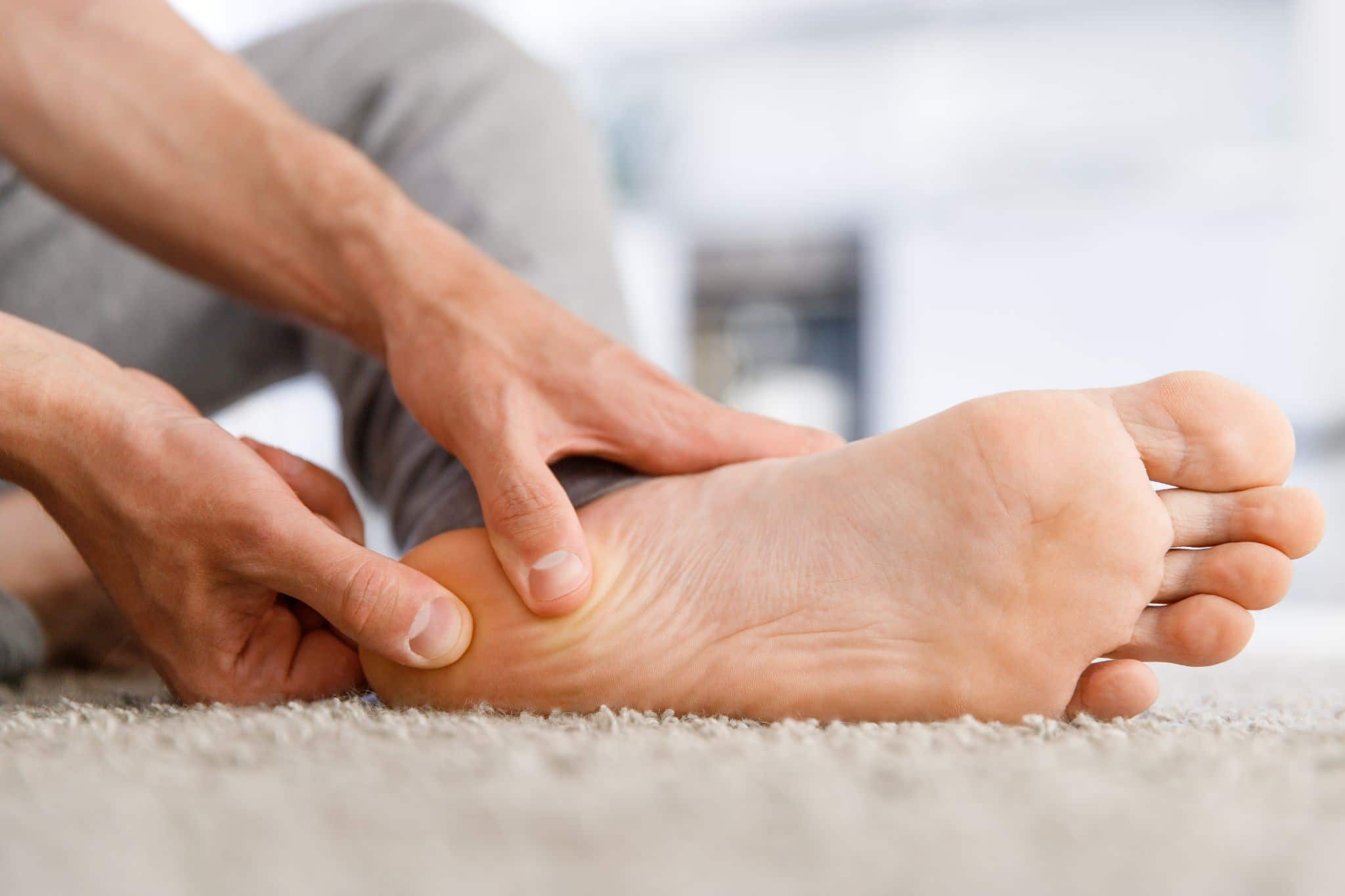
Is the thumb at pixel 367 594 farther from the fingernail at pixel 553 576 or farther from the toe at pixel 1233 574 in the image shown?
the toe at pixel 1233 574

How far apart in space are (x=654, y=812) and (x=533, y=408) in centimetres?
32

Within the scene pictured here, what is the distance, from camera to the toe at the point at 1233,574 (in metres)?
0.48

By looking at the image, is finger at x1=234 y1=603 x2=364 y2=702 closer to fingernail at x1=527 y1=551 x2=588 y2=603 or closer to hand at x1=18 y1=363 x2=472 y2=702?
hand at x1=18 y1=363 x2=472 y2=702

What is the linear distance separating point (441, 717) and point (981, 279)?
11.3ft

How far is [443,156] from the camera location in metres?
0.75

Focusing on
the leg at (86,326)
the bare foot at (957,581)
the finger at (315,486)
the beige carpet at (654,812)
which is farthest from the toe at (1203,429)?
the leg at (86,326)

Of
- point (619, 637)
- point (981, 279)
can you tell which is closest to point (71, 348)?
point (619, 637)

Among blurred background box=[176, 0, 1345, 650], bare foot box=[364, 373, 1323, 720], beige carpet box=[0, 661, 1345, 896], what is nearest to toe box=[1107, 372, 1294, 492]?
bare foot box=[364, 373, 1323, 720]

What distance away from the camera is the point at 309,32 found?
2.87 ft

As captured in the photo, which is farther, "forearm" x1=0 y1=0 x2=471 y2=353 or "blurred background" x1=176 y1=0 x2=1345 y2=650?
"blurred background" x1=176 y1=0 x2=1345 y2=650

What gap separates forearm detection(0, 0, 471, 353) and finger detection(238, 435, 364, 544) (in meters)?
0.12

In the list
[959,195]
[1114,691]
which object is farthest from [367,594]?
[959,195]

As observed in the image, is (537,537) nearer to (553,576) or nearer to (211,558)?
(553,576)

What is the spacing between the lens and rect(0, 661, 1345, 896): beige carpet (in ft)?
0.73
